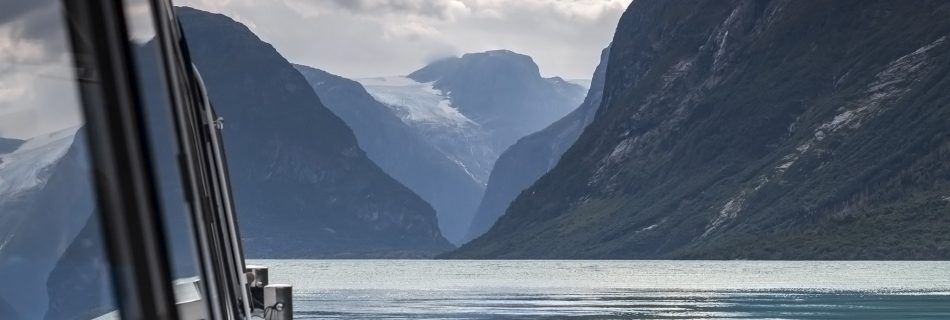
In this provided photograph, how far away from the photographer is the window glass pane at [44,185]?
9.53 ft

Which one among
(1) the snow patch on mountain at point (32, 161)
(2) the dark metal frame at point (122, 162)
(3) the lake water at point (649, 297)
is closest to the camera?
(2) the dark metal frame at point (122, 162)

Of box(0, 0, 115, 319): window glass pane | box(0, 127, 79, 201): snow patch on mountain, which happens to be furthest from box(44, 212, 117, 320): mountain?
box(0, 127, 79, 201): snow patch on mountain

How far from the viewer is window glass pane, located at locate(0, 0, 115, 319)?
114 inches

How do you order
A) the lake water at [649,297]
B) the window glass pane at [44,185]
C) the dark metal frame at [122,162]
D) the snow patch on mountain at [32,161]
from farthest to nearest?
the lake water at [649,297] < the snow patch on mountain at [32,161] < the window glass pane at [44,185] < the dark metal frame at [122,162]

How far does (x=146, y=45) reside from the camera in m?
3.67

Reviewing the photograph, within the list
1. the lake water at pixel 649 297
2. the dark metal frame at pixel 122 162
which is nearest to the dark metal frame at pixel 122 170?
the dark metal frame at pixel 122 162

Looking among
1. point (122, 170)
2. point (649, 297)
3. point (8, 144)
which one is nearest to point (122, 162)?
point (122, 170)

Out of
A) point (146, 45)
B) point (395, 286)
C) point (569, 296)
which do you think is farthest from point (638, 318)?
point (146, 45)

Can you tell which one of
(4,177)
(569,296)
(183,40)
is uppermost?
(183,40)

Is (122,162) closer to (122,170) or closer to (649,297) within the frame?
(122,170)

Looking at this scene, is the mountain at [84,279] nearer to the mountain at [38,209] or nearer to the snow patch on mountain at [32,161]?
the mountain at [38,209]

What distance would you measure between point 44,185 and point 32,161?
5 cm

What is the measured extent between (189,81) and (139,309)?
26.9 feet

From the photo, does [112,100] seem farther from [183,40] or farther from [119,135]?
[183,40]
